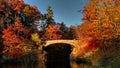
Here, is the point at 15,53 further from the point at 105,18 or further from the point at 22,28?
the point at 105,18

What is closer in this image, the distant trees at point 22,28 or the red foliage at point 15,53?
the red foliage at point 15,53

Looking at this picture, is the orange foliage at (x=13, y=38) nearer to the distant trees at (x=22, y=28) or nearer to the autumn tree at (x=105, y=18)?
the distant trees at (x=22, y=28)

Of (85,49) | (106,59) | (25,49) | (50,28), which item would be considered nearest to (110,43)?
(106,59)

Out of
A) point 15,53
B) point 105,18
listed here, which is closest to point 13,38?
point 15,53

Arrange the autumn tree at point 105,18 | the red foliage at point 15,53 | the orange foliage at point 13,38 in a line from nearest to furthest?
the autumn tree at point 105,18
the red foliage at point 15,53
the orange foliage at point 13,38

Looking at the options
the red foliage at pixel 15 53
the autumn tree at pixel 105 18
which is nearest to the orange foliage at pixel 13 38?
the red foliage at pixel 15 53

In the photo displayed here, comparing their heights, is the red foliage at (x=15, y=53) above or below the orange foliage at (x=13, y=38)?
below

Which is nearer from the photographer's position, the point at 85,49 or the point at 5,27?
the point at 85,49

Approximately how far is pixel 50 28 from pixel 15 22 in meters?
16.9

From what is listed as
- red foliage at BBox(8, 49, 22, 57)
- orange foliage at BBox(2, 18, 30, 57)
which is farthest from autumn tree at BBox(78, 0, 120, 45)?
orange foliage at BBox(2, 18, 30, 57)

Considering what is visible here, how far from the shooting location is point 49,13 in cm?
10225

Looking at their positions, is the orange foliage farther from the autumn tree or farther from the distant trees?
the autumn tree

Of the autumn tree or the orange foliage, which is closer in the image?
the autumn tree

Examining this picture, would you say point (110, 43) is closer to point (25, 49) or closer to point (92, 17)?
point (92, 17)
